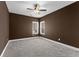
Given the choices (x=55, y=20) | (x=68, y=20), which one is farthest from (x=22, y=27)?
(x=68, y=20)

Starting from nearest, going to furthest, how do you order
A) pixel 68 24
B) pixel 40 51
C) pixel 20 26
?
pixel 40 51 → pixel 68 24 → pixel 20 26

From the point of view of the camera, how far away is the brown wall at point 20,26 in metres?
7.13

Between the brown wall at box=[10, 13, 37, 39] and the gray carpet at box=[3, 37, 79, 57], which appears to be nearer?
the gray carpet at box=[3, 37, 79, 57]

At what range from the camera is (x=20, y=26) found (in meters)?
7.73

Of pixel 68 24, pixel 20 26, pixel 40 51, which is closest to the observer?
pixel 40 51

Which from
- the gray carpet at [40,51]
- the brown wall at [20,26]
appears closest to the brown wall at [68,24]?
the gray carpet at [40,51]

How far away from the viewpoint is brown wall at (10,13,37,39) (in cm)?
713

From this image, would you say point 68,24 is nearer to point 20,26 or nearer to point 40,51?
point 40,51

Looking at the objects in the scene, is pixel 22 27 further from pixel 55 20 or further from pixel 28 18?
pixel 55 20

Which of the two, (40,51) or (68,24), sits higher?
(68,24)

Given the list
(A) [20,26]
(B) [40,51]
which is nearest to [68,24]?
(B) [40,51]

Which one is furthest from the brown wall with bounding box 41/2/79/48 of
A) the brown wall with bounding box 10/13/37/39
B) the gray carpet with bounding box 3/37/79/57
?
the brown wall with bounding box 10/13/37/39

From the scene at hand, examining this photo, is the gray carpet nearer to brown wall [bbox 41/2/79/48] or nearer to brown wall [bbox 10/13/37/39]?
brown wall [bbox 41/2/79/48]

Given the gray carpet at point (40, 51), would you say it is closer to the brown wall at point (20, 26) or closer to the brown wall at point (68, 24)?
the brown wall at point (68, 24)
